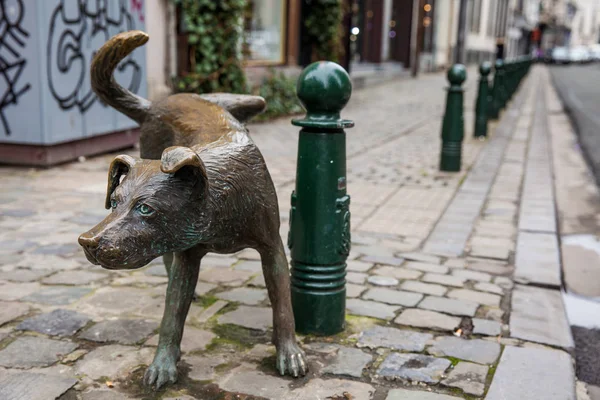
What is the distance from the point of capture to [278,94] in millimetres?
11789

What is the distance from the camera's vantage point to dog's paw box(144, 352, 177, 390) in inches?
95.0

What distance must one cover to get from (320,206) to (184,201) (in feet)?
3.28

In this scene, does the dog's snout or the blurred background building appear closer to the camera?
the dog's snout

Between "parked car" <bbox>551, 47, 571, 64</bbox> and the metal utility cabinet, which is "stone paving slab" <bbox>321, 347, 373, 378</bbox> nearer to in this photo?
the metal utility cabinet

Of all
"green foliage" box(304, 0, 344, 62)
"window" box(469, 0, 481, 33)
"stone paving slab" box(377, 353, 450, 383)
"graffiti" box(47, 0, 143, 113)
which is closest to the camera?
"stone paving slab" box(377, 353, 450, 383)

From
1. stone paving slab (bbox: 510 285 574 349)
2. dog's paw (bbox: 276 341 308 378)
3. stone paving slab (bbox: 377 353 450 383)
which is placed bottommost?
stone paving slab (bbox: 510 285 574 349)

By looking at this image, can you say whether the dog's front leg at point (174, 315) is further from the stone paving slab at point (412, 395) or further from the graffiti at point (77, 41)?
the graffiti at point (77, 41)

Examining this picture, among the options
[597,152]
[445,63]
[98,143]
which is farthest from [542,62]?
[98,143]

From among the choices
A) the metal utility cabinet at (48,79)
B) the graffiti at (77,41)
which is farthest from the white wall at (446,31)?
the metal utility cabinet at (48,79)

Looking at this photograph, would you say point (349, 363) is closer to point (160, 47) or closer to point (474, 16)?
point (160, 47)

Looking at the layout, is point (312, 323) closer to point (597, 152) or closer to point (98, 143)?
point (98, 143)

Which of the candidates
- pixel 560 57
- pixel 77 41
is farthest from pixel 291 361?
pixel 560 57

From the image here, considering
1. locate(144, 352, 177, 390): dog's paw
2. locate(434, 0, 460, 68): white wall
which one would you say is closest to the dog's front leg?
locate(144, 352, 177, 390): dog's paw

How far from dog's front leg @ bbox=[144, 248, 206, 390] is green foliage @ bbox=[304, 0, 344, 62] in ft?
38.8
